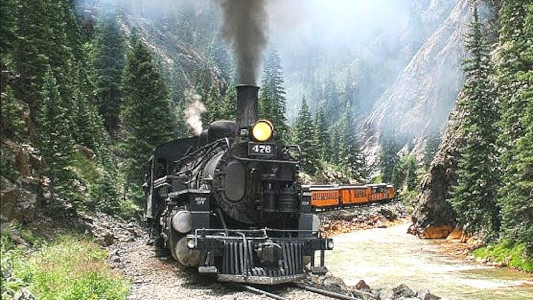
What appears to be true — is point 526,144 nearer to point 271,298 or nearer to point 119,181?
point 271,298

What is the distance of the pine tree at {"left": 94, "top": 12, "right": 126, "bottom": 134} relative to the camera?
47875 mm

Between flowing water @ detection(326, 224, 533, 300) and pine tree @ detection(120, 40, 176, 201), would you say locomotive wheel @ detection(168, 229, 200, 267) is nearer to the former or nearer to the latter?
flowing water @ detection(326, 224, 533, 300)

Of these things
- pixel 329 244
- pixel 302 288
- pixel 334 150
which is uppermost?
pixel 334 150

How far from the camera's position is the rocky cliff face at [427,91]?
247 ft

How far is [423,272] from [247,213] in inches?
434

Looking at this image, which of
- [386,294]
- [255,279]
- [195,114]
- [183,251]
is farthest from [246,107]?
[195,114]

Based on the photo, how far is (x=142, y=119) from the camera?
1172 inches

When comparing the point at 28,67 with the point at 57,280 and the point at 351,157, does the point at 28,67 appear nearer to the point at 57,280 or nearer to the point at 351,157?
the point at 57,280

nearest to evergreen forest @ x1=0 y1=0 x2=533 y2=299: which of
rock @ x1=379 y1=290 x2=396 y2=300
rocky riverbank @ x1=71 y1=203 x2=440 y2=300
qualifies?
rocky riverbank @ x1=71 y1=203 x2=440 y2=300

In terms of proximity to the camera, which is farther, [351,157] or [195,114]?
[351,157]

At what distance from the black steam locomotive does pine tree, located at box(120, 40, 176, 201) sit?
17319mm

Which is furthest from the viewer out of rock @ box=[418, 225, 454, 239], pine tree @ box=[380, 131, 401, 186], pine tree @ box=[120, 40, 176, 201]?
pine tree @ box=[380, 131, 401, 186]

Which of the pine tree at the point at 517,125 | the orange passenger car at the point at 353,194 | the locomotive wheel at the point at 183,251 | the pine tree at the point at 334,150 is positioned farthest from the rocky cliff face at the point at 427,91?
the locomotive wheel at the point at 183,251

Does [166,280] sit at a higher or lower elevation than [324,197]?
lower
